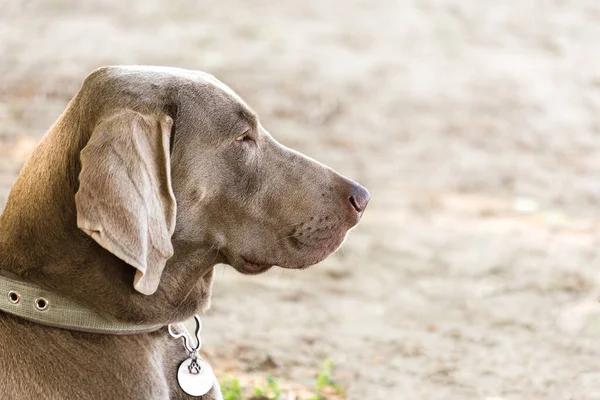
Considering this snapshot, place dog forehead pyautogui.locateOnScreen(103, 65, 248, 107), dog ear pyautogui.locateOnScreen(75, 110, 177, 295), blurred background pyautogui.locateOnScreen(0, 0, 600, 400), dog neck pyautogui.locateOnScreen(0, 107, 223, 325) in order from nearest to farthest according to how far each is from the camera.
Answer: dog ear pyautogui.locateOnScreen(75, 110, 177, 295) < dog neck pyautogui.locateOnScreen(0, 107, 223, 325) < dog forehead pyautogui.locateOnScreen(103, 65, 248, 107) < blurred background pyautogui.locateOnScreen(0, 0, 600, 400)

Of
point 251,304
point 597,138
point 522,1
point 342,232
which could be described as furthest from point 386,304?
point 522,1

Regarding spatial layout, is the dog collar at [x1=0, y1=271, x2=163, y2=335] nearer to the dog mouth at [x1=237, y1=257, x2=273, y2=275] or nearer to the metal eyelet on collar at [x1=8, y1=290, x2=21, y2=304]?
the metal eyelet on collar at [x1=8, y1=290, x2=21, y2=304]

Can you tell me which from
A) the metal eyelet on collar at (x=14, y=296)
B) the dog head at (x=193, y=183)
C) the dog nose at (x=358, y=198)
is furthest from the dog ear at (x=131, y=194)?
the dog nose at (x=358, y=198)

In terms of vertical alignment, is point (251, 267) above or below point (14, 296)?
above

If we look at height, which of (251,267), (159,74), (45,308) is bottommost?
(45,308)

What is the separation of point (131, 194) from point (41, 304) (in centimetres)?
58

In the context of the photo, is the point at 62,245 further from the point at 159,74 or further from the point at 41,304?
the point at 159,74

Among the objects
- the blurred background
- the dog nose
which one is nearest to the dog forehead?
the dog nose

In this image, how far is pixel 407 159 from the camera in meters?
9.34

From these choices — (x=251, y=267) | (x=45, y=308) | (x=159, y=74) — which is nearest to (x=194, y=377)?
(x=251, y=267)

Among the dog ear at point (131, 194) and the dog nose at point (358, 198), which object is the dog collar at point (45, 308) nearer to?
the dog ear at point (131, 194)

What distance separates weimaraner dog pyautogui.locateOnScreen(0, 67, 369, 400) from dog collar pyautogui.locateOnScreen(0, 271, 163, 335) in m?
0.02

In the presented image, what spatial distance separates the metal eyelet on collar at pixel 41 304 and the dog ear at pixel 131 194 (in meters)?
0.37

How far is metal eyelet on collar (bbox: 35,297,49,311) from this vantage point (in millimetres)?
3301
